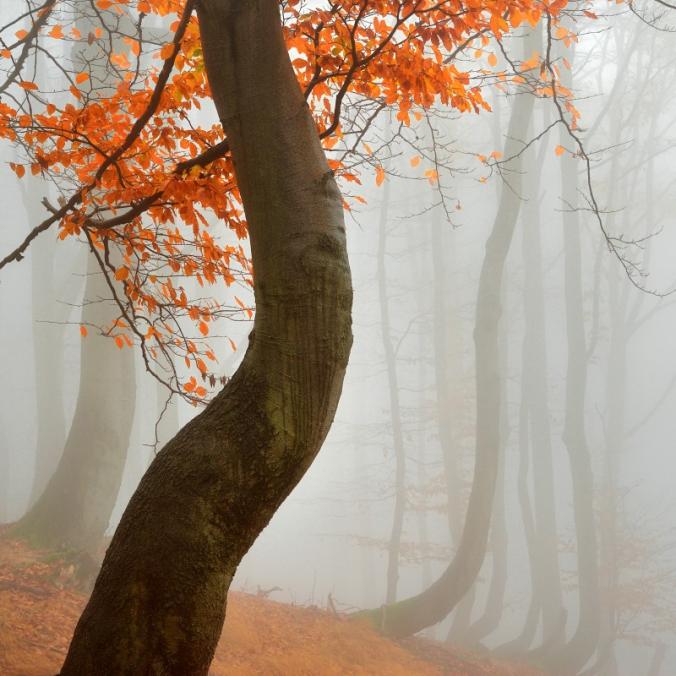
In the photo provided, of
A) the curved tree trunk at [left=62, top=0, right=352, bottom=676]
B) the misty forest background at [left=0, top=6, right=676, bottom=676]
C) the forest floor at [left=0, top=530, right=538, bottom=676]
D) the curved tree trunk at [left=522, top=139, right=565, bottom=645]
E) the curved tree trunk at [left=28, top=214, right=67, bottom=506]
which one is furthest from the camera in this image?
the curved tree trunk at [left=28, top=214, right=67, bottom=506]

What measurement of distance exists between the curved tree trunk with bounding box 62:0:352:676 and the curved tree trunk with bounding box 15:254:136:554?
231 inches

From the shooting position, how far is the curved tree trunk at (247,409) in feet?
6.54

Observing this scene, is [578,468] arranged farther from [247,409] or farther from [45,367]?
[45,367]

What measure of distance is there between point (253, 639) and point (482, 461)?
3.86m

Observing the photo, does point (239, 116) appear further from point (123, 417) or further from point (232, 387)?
point (123, 417)

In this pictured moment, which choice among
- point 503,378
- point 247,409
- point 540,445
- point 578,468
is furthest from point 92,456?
point 503,378

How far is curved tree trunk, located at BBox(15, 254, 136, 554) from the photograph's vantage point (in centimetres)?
742

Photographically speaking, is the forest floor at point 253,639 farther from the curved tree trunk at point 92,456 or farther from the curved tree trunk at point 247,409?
the curved tree trunk at point 247,409

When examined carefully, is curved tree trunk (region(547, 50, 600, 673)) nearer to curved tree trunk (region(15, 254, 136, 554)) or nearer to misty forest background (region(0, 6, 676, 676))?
misty forest background (region(0, 6, 676, 676))

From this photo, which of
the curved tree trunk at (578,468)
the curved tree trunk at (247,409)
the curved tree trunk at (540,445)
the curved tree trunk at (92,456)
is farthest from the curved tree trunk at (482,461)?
the curved tree trunk at (247,409)

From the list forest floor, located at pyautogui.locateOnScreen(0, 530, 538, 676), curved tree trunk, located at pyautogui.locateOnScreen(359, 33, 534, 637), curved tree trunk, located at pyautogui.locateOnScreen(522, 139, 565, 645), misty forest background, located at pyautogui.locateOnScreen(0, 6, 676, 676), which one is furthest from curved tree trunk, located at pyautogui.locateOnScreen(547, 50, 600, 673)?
curved tree trunk, located at pyautogui.locateOnScreen(359, 33, 534, 637)

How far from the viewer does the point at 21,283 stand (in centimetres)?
3547

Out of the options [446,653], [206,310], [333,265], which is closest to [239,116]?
[333,265]

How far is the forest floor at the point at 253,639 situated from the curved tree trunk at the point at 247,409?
2.23m
